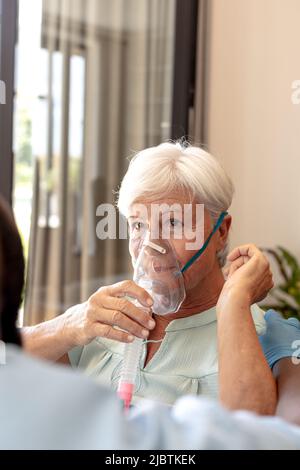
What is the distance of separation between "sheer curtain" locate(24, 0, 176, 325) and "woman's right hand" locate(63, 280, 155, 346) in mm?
2220

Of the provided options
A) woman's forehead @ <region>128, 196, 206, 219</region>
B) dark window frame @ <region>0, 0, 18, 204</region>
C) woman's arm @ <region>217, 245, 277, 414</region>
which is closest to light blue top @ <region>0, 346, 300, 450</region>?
woman's arm @ <region>217, 245, 277, 414</region>

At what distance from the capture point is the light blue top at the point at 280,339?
1758mm

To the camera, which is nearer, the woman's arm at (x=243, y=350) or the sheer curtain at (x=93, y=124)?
the woman's arm at (x=243, y=350)

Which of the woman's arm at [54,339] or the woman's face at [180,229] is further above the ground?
the woman's face at [180,229]

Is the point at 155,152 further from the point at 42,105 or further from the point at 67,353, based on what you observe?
the point at 42,105

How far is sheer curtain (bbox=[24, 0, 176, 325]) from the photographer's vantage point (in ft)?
13.3

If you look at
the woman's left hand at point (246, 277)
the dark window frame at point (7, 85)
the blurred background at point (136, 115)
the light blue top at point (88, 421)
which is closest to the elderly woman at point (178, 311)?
the woman's left hand at point (246, 277)

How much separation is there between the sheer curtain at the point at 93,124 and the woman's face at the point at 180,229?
84.2 inches

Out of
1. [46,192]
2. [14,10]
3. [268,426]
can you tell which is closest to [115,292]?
[268,426]

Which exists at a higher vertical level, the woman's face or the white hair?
the white hair

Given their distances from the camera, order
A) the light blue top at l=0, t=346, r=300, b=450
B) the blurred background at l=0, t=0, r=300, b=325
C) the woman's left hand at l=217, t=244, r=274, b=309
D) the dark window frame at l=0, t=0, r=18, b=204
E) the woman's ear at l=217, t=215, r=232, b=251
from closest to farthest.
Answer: the light blue top at l=0, t=346, r=300, b=450
the woman's left hand at l=217, t=244, r=274, b=309
the woman's ear at l=217, t=215, r=232, b=251
the dark window frame at l=0, t=0, r=18, b=204
the blurred background at l=0, t=0, r=300, b=325

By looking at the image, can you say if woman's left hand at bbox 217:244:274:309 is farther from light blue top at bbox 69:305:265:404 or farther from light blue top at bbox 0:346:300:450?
light blue top at bbox 0:346:300:450

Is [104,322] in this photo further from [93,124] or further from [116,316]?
[93,124]

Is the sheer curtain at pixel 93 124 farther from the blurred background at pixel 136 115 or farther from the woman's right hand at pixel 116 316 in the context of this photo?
the woman's right hand at pixel 116 316
